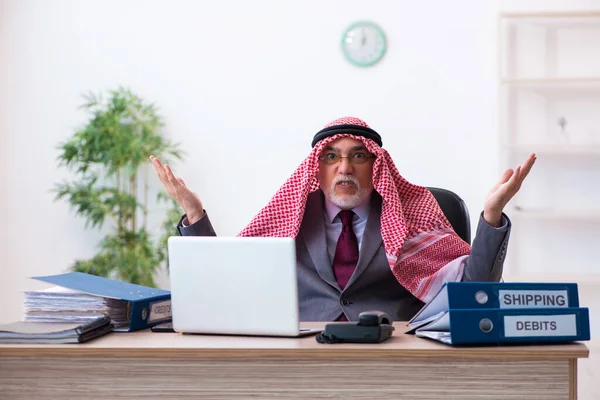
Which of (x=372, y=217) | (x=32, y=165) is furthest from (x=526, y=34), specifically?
(x=32, y=165)

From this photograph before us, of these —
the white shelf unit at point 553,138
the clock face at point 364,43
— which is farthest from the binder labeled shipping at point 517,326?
the clock face at point 364,43

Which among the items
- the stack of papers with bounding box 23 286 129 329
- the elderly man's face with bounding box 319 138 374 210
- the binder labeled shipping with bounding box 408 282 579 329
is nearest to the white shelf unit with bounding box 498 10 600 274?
the elderly man's face with bounding box 319 138 374 210

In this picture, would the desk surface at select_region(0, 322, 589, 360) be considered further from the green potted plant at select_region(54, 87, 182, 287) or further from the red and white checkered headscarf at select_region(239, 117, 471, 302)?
the green potted plant at select_region(54, 87, 182, 287)

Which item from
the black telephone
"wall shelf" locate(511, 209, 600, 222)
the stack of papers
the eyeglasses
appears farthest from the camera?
"wall shelf" locate(511, 209, 600, 222)

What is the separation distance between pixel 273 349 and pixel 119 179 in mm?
3286

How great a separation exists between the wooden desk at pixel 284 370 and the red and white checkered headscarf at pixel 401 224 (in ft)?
2.50

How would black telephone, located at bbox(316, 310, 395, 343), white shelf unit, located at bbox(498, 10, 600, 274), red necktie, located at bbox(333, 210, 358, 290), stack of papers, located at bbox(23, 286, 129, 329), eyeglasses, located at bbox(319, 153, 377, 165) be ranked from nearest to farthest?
black telephone, located at bbox(316, 310, 395, 343) → stack of papers, located at bbox(23, 286, 129, 329) → red necktie, located at bbox(333, 210, 358, 290) → eyeglasses, located at bbox(319, 153, 377, 165) → white shelf unit, located at bbox(498, 10, 600, 274)

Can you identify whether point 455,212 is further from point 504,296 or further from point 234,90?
point 234,90

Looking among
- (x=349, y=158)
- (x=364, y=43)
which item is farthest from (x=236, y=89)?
(x=349, y=158)

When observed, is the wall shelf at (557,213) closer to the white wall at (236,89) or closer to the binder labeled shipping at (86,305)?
the white wall at (236,89)

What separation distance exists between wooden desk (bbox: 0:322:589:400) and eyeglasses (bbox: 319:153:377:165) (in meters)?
1.11

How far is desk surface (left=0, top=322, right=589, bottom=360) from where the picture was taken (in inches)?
65.8

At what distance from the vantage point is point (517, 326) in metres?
1.71

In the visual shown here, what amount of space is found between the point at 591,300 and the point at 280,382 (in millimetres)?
3425
